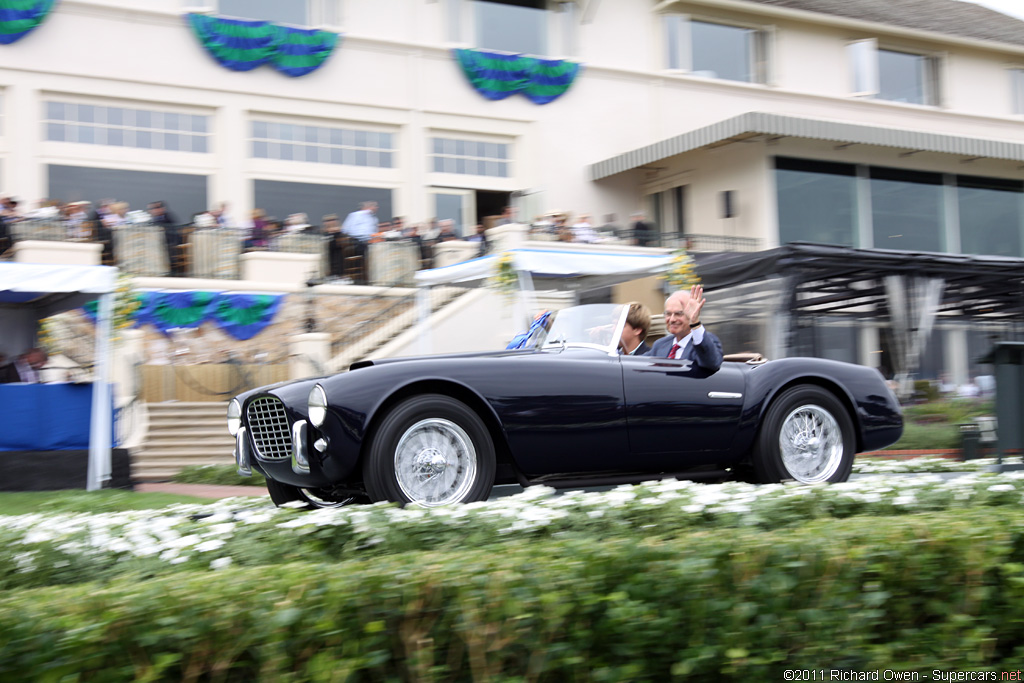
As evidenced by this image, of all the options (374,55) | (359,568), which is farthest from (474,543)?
(374,55)

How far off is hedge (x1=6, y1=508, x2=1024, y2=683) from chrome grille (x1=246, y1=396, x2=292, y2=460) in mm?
2556

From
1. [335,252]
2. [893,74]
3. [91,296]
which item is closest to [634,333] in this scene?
[91,296]

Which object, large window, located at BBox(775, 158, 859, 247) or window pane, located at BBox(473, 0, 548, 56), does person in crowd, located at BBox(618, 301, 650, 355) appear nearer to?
large window, located at BBox(775, 158, 859, 247)

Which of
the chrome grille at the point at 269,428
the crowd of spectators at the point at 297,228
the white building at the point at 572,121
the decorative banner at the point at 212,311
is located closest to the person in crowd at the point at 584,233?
the crowd of spectators at the point at 297,228

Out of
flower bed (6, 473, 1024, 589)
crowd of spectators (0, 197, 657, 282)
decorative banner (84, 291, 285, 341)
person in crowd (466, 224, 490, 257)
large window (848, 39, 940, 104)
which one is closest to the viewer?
flower bed (6, 473, 1024, 589)

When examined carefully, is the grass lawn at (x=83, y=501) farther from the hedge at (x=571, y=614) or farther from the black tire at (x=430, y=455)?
the hedge at (x=571, y=614)

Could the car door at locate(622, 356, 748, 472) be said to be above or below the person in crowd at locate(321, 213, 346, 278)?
below

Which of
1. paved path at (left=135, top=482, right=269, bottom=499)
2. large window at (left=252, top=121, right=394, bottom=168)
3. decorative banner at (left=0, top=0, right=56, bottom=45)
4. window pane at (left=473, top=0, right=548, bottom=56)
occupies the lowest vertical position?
paved path at (left=135, top=482, right=269, bottom=499)

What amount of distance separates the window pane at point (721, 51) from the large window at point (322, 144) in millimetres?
8638

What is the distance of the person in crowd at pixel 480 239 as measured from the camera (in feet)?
64.4

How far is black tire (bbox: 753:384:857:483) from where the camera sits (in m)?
6.76

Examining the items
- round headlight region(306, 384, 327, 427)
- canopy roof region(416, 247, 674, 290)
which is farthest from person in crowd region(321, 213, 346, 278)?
round headlight region(306, 384, 327, 427)

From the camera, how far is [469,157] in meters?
23.3

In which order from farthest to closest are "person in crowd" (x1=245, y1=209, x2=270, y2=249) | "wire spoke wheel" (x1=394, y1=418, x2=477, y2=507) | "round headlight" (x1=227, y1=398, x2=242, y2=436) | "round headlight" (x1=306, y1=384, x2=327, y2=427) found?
"person in crowd" (x1=245, y1=209, x2=270, y2=249) < "round headlight" (x1=227, y1=398, x2=242, y2=436) < "wire spoke wheel" (x1=394, y1=418, x2=477, y2=507) < "round headlight" (x1=306, y1=384, x2=327, y2=427)
